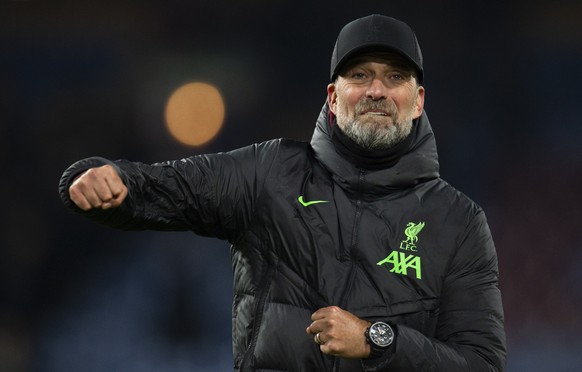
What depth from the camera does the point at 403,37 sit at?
2244mm

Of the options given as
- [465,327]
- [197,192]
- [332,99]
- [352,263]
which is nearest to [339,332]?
[352,263]

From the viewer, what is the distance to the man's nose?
221 centimetres

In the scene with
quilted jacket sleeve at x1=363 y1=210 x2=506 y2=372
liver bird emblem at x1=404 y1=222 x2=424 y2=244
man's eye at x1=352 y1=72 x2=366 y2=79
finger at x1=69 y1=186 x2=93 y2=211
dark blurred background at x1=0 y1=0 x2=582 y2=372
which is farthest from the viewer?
dark blurred background at x1=0 y1=0 x2=582 y2=372

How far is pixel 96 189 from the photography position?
1.81 meters

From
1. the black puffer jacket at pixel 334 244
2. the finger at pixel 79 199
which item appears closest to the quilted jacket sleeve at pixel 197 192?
the black puffer jacket at pixel 334 244

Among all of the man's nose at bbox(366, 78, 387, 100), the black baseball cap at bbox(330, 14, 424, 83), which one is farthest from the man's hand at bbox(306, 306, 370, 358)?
the black baseball cap at bbox(330, 14, 424, 83)

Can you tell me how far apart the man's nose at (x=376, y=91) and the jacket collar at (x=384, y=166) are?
0.13 metres

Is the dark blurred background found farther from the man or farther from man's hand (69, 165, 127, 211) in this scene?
man's hand (69, 165, 127, 211)

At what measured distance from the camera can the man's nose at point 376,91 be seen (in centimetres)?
221

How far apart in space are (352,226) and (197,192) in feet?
1.24

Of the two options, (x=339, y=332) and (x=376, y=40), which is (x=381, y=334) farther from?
(x=376, y=40)

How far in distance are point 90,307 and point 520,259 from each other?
7.42 feet

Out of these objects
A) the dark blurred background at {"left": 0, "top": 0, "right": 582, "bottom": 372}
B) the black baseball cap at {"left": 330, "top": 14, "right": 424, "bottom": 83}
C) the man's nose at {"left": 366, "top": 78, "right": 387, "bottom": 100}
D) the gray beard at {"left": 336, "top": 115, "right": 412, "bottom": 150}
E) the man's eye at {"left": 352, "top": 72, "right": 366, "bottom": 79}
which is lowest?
the dark blurred background at {"left": 0, "top": 0, "right": 582, "bottom": 372}

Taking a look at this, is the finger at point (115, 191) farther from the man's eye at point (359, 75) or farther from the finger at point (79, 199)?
the man's eye at point (359, 75)
